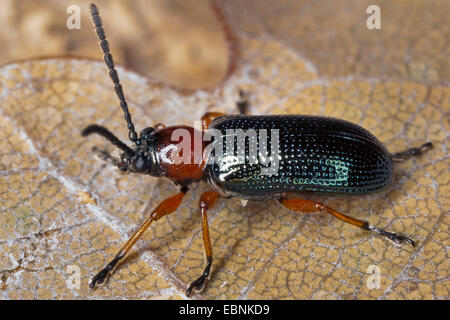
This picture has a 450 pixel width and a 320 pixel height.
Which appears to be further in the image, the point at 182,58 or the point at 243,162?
the point at 182,58

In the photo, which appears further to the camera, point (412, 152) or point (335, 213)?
point (412, 152)

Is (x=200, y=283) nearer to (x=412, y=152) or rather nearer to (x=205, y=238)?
(x=205, y=238)

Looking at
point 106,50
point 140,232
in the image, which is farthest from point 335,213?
point 106,50

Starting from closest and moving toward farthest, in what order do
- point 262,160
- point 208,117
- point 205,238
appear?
point 205,238 → point 262,160 → point 208,117

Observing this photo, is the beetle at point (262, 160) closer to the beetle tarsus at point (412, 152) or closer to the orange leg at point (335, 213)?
the orange leg at point (335, 213)

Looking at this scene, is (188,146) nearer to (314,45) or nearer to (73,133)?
(73,133)

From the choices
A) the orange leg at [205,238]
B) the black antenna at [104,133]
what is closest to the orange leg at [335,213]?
the orange leg at [205,238]

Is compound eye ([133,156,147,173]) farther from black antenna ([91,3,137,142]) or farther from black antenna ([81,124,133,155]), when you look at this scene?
black antenna ([91,3,137,142])

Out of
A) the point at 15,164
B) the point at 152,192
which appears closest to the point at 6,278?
the point at 15,164
